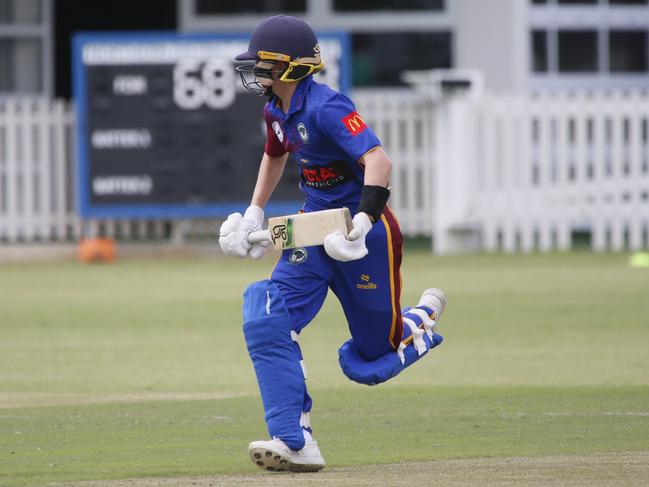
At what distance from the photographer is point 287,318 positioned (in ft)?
22.0

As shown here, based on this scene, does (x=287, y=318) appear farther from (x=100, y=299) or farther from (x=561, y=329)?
(x=100, y=299)

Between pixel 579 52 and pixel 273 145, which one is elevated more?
pixel 579 52

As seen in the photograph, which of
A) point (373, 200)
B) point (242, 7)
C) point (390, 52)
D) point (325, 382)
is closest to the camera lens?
point (373, 200)

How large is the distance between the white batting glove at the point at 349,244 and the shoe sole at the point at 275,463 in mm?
871

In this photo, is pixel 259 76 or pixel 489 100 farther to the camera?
pixel 489 100

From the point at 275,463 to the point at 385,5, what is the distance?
17.4 metres

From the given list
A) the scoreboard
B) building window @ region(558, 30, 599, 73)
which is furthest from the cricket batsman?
building window @ region(558, 30, 599, 73)

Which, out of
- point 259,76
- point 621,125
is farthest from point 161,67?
point 259,76

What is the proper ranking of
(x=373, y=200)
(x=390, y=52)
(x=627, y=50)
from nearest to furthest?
(x=373, y=200) → (x=627, y=50) → (x=390, y=52)

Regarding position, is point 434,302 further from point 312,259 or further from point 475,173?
point 475,173

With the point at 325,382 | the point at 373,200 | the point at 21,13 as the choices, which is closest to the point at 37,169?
the point at 21,13

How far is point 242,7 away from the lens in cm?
2369

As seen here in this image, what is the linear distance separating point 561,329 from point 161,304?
4.10 meters

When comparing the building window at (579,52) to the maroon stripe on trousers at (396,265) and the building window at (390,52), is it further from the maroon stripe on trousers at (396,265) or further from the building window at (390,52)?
the maroon stripe on trousers at (396,265)
